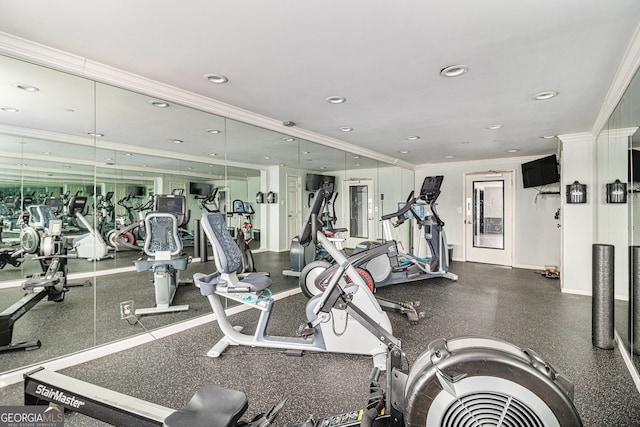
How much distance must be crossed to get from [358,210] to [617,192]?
13.2ft

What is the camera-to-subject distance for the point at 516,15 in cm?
189

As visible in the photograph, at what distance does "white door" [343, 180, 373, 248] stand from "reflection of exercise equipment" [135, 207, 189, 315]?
319cm

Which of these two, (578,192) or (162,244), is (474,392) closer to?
(162,244)

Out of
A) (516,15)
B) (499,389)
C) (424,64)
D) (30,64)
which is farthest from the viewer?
(424,64)

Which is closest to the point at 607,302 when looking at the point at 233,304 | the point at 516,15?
the point at 516,15

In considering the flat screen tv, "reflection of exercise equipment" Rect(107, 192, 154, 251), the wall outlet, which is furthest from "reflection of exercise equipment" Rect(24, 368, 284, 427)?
the flat screen tv

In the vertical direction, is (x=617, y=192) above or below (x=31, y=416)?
above

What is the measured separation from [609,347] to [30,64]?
17.3 feet

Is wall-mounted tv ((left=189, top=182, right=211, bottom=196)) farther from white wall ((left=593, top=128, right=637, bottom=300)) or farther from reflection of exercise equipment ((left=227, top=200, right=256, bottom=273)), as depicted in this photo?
white wall ((left=593, top=128, right=637, bottom=300))

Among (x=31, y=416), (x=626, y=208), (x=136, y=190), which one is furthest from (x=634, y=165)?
(x=136, y=190)

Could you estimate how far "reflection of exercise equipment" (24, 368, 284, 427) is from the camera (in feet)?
3.71

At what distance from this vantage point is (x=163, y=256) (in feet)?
12.4

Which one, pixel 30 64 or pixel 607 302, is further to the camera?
pixel 607 302

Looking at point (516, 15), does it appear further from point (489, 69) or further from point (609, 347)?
point (609, 347)
